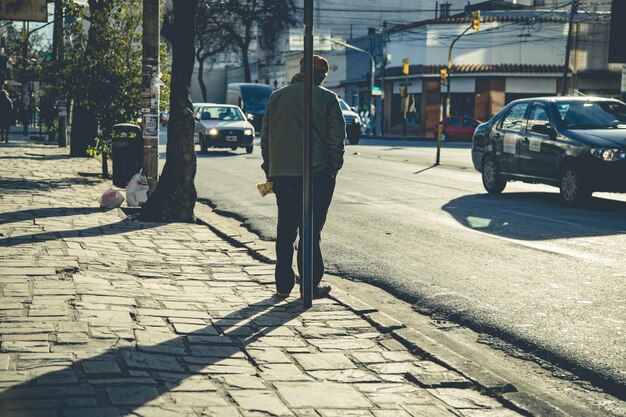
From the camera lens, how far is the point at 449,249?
9688 mm

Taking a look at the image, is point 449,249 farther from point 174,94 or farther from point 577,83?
point 577,83

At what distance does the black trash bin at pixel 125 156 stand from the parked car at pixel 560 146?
6.32 m

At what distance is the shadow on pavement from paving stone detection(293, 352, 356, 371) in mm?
5563

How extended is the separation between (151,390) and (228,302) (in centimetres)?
234

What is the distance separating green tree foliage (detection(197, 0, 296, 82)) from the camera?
70.2 meters

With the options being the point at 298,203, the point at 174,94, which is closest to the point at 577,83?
the point at 174,94

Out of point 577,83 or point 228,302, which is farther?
point 577,83

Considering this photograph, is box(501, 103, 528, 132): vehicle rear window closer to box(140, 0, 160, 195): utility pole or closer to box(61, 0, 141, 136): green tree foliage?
Answer: box(140, 0, 160, 195): utility pole

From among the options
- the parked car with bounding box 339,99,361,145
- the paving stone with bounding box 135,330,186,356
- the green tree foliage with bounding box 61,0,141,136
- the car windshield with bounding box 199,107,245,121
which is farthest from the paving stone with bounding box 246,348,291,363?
the parked car with bounding box 339,99,361,145

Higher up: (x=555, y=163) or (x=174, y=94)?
(x=174, y=94)

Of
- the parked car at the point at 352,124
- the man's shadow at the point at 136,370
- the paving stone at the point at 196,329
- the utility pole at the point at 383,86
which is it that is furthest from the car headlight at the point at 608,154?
the utility pole at the point at 383,86

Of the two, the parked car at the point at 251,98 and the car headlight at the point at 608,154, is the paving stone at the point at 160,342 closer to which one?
the car headlight at the point at 608,154

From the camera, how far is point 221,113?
31.5 metres

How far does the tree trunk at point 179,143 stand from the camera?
1162 cm
